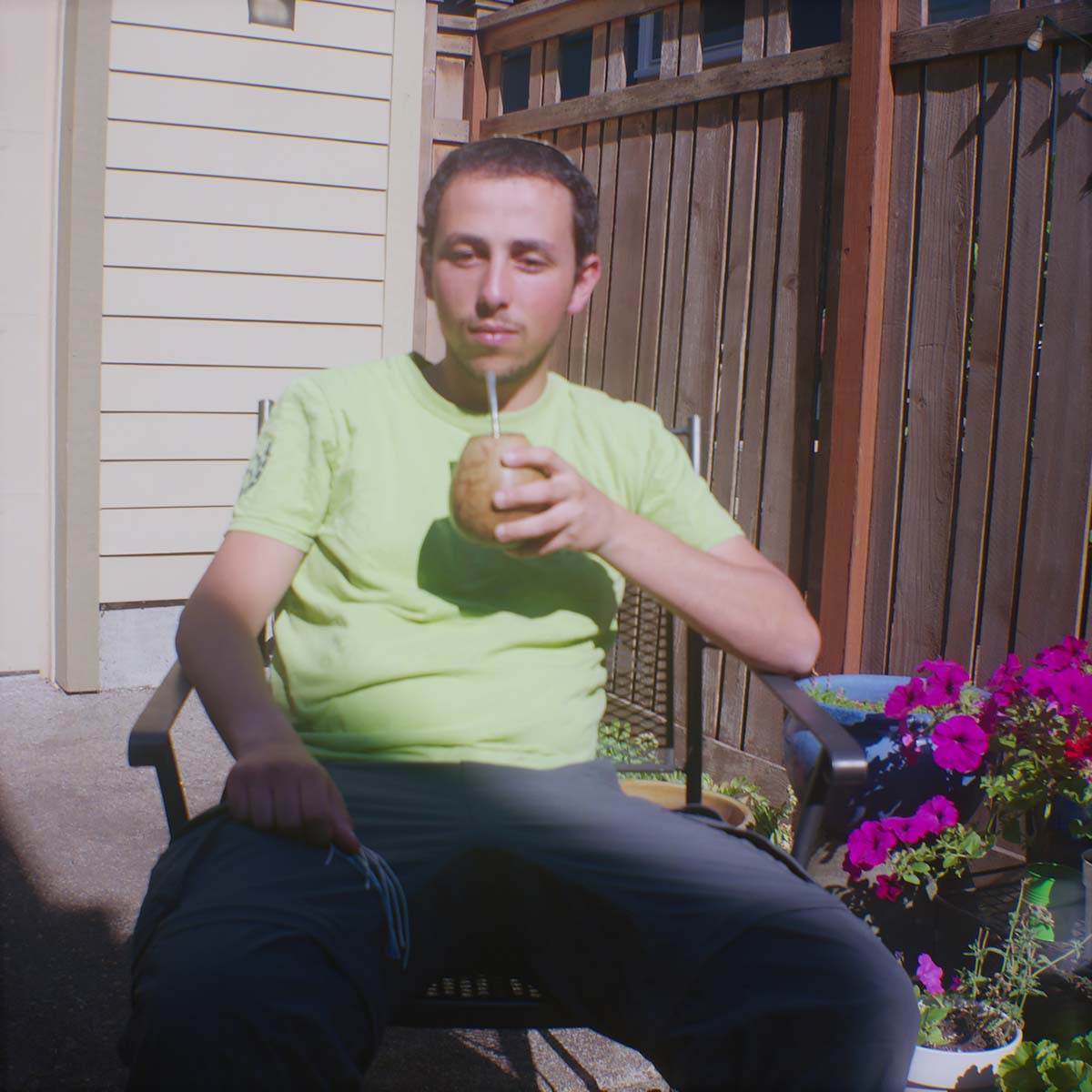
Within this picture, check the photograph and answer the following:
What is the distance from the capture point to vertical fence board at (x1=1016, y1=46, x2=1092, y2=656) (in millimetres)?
2561

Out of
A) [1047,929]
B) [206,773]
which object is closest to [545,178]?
[1047,929]

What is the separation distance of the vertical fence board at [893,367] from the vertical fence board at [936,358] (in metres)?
0.03

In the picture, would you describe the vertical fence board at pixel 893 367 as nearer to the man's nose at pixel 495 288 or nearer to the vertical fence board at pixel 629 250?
the vertical fence board at pixel 629 250

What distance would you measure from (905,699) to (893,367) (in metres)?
1.05

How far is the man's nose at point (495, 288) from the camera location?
158cm

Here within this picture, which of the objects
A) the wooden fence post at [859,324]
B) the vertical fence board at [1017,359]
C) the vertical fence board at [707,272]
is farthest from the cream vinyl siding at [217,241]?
the vertical fence board at [1017,359]

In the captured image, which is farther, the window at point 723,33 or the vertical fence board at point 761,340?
the window at point 723,33

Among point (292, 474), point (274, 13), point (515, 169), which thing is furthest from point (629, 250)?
point (292, 474)

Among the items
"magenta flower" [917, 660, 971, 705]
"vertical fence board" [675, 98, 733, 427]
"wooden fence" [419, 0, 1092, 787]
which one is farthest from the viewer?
"vertical fence board" [675, 98, 733, 427]

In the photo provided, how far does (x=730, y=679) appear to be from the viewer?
349cm

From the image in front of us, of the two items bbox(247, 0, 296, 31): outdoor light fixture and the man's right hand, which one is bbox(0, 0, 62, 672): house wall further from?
the man's right hand

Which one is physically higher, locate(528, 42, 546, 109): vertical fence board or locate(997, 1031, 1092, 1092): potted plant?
locate(528, 42, 546, 109): vertical fence board

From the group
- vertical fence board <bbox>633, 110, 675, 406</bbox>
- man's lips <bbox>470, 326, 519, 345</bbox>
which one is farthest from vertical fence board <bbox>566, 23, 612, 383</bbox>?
man's lips <bbox>470, 326, 519, 345</bbox>

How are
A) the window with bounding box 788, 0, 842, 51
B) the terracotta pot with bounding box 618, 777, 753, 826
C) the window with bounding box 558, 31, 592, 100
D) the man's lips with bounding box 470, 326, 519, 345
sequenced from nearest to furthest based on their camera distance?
the man's lips with bounding box 470, 326, 519, 345
the terracotta pot with bounding box 618, 777, 753, 826
the window with bounding box 788, 0, 842, 51
the window with bounding box 558, 31, 592, 100
